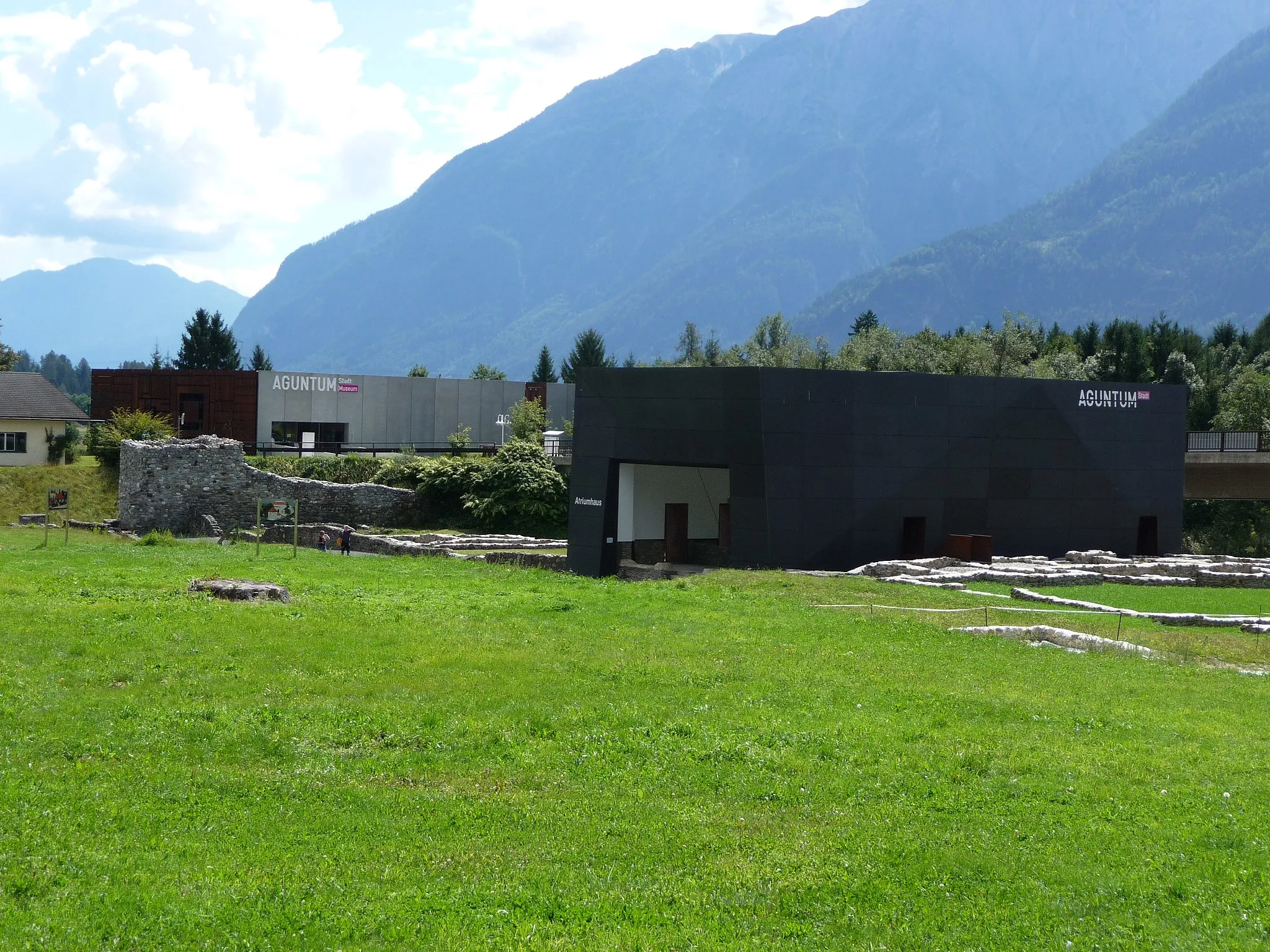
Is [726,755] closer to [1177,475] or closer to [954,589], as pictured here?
[954,589]

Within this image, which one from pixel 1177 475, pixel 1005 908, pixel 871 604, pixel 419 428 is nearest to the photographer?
pixel 1005 908

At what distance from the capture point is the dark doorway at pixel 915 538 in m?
42.0

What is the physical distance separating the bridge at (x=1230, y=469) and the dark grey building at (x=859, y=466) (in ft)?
55.5

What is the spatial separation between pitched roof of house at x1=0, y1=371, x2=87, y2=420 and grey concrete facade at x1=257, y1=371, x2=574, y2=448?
11965mm

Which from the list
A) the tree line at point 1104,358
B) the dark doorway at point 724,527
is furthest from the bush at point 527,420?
the dark doorway at point 724,527

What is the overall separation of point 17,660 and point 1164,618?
25.0 metres

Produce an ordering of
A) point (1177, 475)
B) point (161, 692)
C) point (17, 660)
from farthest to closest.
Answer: point (1177, 475) < point (17, 660) < point (161, 692)

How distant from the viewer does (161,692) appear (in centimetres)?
1580

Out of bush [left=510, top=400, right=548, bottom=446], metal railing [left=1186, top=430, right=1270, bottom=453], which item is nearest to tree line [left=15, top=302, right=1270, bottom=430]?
bush [left=510, top=400, right=548, bottom=446]

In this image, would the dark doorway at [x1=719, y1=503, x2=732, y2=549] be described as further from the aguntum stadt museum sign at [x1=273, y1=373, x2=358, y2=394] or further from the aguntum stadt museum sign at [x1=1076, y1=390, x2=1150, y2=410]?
the aguntum stadt museum sign at [x1=273, y1=373, x2=358, y2=394]

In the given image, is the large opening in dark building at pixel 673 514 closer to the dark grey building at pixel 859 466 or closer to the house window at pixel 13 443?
the dark grey building at pixel 859 466

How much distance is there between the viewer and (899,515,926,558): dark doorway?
138ft

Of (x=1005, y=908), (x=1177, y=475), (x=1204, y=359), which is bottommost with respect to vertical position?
(x=1005, y=908)

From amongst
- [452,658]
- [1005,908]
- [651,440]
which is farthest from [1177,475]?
[1005,908]
